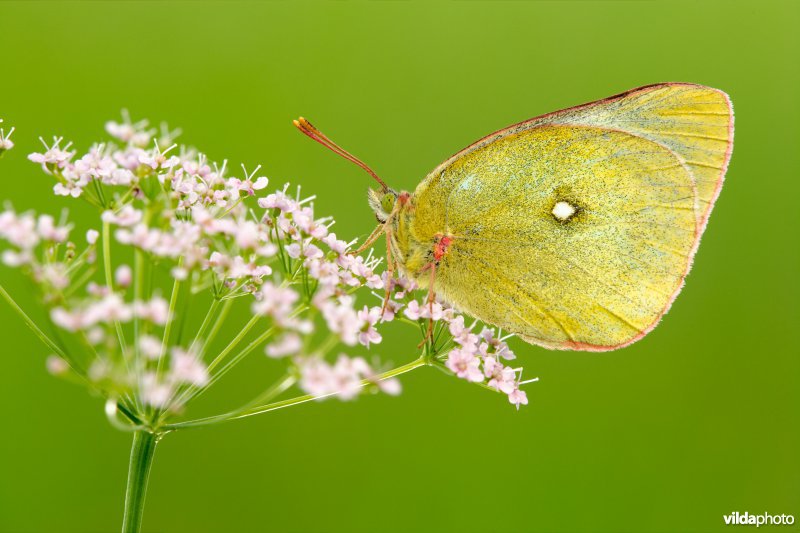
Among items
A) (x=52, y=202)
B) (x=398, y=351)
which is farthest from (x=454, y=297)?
(x=52, y=202)

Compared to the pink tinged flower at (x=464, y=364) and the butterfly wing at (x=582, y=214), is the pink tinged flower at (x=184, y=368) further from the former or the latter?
the butterfly wing at (x=582, y=214)

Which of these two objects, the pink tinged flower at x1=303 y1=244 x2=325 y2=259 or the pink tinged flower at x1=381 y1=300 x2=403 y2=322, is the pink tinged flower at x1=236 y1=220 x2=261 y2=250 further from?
the pink tinged flower at x1=381 y1=300 x2=403 y2=322

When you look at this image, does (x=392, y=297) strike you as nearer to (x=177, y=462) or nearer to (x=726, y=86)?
(x=177, y=462)

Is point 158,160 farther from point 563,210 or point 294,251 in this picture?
point 563,210

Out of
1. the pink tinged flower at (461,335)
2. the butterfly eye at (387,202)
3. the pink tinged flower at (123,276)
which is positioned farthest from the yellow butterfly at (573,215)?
the pink tinged flower at (123,276)

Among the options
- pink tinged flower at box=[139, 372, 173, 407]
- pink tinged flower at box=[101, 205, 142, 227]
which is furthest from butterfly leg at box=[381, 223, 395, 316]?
pink tinged flower at box=[139, 372, 173, 407]

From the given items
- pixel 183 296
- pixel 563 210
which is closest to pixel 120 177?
pixel 183 296

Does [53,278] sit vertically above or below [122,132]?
below
